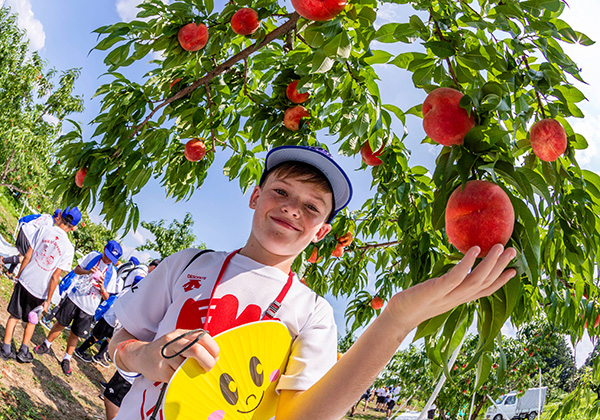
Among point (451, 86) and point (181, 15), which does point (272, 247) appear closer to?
point (451, 86)

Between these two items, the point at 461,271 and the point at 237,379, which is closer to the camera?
the point at 461,271

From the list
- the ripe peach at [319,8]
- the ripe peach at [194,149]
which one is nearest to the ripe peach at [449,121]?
the ripe peach at [319,8]

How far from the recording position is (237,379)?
35.0 inches

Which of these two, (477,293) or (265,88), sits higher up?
(265,88)

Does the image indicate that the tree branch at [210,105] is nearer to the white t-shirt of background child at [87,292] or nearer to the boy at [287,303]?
the boy at [287,303]

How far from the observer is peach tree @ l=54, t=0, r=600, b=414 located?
0.85 meters

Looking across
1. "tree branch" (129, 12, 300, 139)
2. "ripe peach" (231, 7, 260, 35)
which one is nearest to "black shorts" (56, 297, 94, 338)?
"tree branch" (129, 12, 300, 139)

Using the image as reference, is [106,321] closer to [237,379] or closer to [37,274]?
[37,274]

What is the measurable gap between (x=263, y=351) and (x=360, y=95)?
955 mm

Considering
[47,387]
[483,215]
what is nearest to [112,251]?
[47,387]

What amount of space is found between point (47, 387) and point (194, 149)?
3367 mm

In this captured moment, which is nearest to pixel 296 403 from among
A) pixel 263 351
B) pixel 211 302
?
pixel 263 351

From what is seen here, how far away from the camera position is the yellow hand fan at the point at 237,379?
819 millimetres

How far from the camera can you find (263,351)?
92 centimetres
